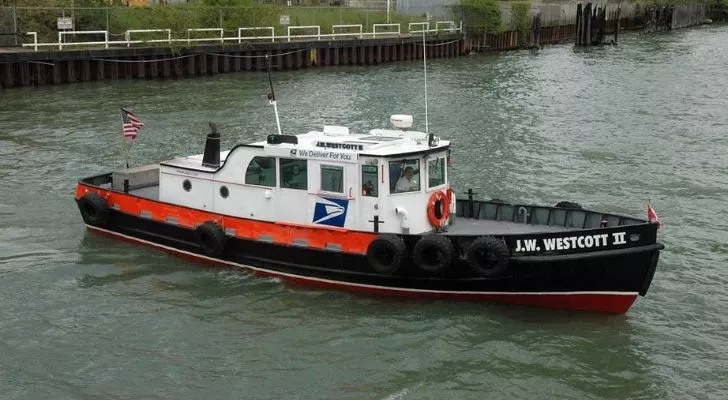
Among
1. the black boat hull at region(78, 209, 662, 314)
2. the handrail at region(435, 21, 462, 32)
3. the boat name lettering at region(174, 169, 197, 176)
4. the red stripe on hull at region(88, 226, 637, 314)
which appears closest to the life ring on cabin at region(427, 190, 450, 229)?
the black boat hull at region(78, 209, 662, 314)

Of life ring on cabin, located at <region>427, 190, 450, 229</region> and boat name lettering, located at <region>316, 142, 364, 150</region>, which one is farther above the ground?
boat name lettering, located at <region>316, 142, 364, 150</region>

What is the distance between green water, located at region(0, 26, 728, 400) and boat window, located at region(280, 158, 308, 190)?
1.84 metres

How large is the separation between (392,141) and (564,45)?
62464mm

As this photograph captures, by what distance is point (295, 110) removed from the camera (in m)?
38.4

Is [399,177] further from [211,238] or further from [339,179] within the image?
[211,238]

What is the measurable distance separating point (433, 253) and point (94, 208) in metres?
7.75

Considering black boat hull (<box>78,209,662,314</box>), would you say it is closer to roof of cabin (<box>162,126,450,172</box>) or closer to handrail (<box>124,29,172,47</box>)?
roof of cabin (<box>162,126,450,172</box>)

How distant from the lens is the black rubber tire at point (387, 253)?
1563 cm

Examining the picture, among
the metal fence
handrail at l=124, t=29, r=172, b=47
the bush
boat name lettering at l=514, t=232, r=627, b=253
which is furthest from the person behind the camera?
the bush

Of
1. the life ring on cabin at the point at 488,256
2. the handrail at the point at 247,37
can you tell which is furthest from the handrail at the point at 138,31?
the life ring on cabin at the point at 488,256

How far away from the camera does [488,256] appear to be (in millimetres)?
15312

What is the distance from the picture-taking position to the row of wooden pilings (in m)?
42.5

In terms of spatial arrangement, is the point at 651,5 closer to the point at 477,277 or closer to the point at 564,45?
the point at 564,45

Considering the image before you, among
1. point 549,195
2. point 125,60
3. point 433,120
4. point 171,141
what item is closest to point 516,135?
point 433,120
